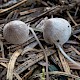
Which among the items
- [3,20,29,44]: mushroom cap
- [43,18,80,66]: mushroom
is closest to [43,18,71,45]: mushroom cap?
[43,18,80,66]: mushroom

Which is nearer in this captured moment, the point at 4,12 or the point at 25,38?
the point at 25,38

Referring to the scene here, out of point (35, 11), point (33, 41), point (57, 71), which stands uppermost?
point (35, 11)

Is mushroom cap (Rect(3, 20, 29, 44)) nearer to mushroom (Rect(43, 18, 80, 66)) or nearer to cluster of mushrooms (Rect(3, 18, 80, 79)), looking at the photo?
cluster of mushrooms (Rect(3, 18, 80, 79))

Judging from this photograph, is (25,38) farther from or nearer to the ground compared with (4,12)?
nearer to the ground

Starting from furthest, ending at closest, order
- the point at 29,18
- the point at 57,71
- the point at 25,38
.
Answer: the point at 29,18
the point at 25,38
the point at 57,71

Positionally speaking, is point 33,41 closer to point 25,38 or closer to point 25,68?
point 25,38

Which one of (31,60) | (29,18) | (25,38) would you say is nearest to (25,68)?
(31,60)

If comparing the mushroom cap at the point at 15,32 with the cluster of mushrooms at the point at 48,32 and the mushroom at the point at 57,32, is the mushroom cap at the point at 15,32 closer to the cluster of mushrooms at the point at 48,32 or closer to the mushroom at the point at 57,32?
the cluster of mushrooms at the point at 48,32
